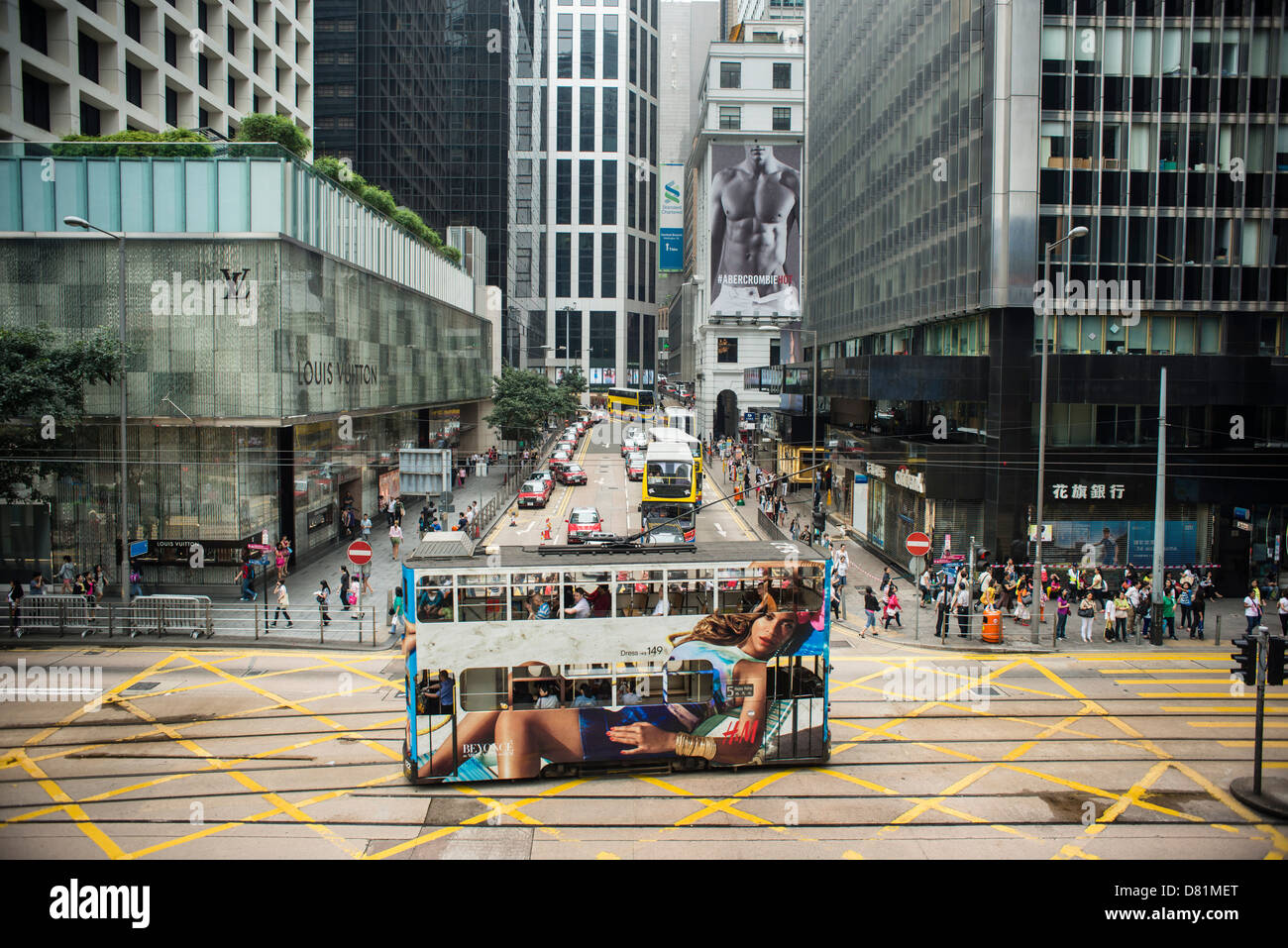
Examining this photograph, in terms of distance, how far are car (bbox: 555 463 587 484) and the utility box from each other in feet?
92.5

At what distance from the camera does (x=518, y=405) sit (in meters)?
58.7

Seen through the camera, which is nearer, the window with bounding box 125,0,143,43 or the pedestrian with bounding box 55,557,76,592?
the pedestrian with bounding box 55,557,76,592

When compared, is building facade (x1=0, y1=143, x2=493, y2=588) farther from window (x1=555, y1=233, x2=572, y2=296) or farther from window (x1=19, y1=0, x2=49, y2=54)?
window (x1=555, y1=233, x2=572, y2=296)

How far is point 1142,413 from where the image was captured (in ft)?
96.7

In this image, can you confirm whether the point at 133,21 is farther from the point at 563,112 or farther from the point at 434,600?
the point at 563,112

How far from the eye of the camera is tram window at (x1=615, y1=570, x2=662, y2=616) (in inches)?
519

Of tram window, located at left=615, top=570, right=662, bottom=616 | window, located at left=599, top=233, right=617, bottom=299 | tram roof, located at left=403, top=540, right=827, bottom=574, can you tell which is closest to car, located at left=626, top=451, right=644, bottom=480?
tram roof, located at left=403, top=540, right=827, bottom=574

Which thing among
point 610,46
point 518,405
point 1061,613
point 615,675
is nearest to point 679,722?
point 615,675

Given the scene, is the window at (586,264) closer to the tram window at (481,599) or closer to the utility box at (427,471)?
the utility box at (427,471)

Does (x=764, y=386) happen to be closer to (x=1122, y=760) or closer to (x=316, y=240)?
(x=316, y=240)

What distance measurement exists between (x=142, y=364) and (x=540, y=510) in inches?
824

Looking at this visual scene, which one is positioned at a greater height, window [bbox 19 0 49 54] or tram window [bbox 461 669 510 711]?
window [bbox 19 0 49 54]

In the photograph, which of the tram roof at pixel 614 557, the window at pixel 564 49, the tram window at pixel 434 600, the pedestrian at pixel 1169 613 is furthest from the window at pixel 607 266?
the tram window at pixel 434 600

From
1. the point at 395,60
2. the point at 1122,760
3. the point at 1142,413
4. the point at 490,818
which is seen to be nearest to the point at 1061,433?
the point at 1142,413
